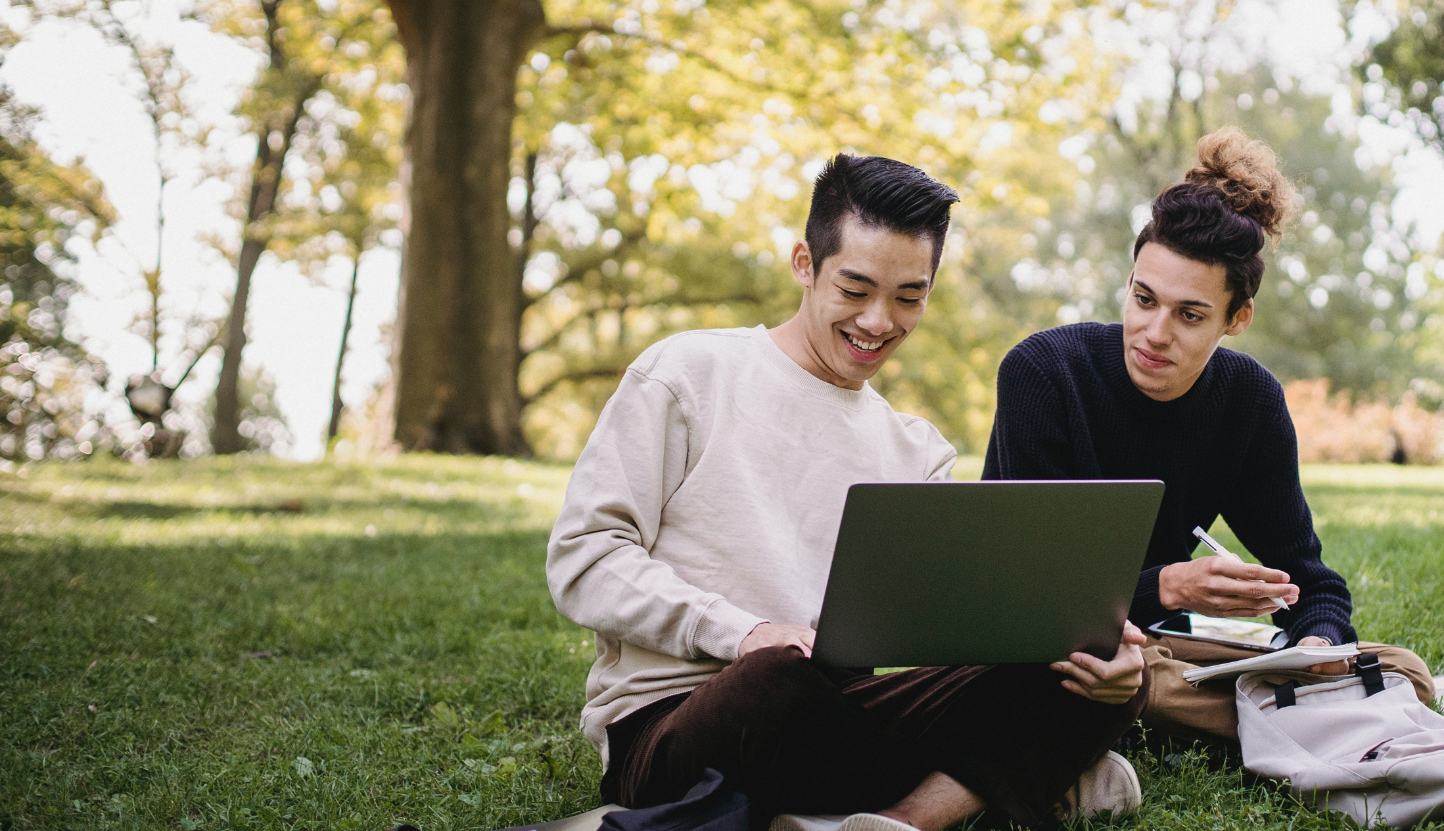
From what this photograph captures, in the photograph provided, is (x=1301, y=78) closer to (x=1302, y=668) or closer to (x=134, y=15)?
(x=134, y=15)

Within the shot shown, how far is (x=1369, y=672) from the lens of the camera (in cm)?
258

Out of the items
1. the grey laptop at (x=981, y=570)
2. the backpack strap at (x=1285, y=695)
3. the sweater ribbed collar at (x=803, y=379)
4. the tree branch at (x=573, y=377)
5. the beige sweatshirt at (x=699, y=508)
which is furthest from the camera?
the tree branch at (x=573, y=377)

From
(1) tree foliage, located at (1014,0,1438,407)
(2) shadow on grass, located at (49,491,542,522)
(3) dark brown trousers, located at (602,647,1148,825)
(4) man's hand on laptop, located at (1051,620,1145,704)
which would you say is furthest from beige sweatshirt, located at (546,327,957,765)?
(1) tree foliage, located at (1014,0,1438,407)

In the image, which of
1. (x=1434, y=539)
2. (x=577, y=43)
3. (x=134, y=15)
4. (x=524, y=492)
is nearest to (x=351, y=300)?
(x=134, y=15)

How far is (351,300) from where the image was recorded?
76.3 feet

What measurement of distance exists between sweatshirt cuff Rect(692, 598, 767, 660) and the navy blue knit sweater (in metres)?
1.09

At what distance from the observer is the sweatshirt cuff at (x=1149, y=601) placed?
9.25ft

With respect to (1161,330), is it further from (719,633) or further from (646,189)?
(646,189)

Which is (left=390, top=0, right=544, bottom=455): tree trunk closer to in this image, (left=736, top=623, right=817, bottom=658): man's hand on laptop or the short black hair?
the short black hair

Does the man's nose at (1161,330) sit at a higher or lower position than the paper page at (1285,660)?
higher

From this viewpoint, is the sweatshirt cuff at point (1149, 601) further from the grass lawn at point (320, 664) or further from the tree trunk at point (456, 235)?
the tree trunk at point (456, 235)

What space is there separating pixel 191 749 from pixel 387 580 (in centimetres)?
211

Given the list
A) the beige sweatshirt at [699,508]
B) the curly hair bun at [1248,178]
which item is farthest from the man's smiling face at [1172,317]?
the beige sweatshirt at [699,508]

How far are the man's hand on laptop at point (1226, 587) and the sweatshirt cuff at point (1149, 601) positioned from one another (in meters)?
0.13
